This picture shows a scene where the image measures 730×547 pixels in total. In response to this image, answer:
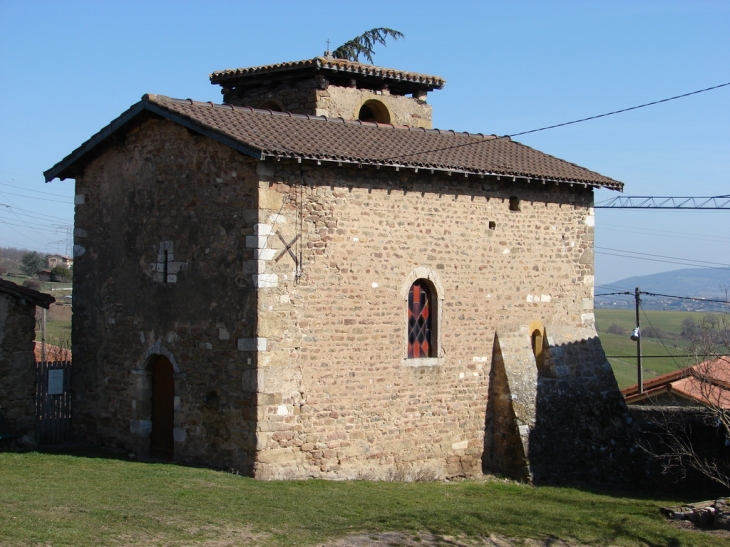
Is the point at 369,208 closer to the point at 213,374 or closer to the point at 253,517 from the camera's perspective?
the point at 213,374

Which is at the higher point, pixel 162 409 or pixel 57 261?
pixel 57 261

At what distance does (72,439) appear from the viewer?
1734 centimetres

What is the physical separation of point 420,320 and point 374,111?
21.4 feet

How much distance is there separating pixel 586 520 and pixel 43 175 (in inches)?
476

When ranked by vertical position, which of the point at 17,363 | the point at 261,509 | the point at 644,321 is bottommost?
the point at 261,509

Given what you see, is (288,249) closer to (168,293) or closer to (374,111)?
(168,293)

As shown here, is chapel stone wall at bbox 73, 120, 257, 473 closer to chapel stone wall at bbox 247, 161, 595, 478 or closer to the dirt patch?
chapel stone wall at bbox 247, 161, 595, 478

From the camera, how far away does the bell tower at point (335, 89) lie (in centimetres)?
1934

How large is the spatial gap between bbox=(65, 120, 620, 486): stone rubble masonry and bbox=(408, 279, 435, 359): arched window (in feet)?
0.68

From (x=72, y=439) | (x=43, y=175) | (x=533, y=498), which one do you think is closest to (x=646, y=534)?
(x=533, y=498)

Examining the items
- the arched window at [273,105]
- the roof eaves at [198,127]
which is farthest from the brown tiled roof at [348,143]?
the arched window at [273,105]

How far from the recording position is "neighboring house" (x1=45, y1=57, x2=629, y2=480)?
14281 millimetres

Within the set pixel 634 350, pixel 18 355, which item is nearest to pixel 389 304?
pixel 18 355

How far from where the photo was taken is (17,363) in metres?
16.3
